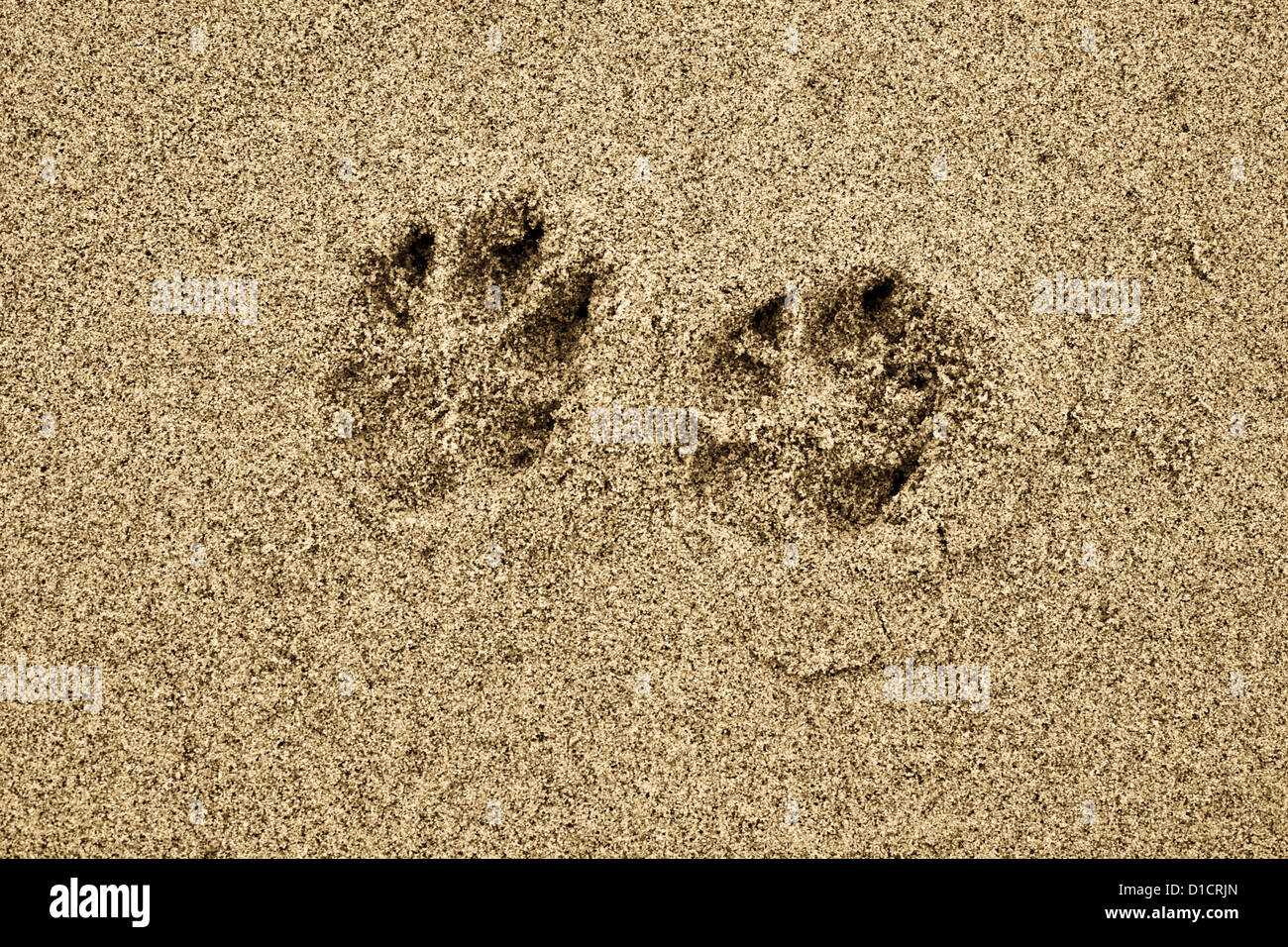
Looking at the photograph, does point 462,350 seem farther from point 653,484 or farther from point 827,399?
point 827,399

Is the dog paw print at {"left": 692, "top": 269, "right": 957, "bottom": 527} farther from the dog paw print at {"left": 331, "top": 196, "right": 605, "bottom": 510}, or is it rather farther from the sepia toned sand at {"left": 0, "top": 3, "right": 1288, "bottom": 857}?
the dog paw print at {"left": 331, "top": 196, "right": 605, "bottom": 510}

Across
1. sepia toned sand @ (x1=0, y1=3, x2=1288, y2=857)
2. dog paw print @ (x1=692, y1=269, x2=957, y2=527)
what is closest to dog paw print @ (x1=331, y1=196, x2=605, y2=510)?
sepia toned sand @ (x1=0, y1=3, x2=1288, y2=857)

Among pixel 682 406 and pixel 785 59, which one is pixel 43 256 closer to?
pixel 682 406

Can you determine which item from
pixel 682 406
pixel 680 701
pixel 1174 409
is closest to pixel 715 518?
pixel 682 406

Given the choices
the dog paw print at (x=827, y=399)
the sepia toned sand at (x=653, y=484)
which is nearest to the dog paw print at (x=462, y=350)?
the sepia toned sand at (x=653, y=484)

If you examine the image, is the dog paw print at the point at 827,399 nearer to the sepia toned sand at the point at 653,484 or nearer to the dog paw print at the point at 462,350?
the sepia toned sand at the point at 653,484
